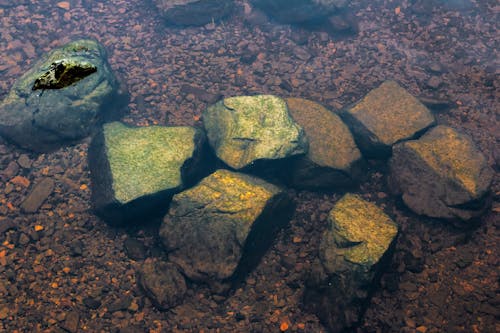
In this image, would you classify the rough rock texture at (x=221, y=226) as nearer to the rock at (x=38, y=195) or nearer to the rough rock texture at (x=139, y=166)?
the rough rock texture at (x=139, y=166)

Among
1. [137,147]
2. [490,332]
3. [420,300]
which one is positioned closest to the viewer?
[490,332]

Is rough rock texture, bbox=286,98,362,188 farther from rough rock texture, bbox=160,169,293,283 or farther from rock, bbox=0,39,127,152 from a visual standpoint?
rock, bbox=0,39,127,152

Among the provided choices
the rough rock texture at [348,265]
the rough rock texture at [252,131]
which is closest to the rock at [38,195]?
the rough rock texture at [252,131]

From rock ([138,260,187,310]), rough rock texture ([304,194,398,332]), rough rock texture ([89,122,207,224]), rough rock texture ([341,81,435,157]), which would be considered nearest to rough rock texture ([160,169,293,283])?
rock ([138,260,187,310])

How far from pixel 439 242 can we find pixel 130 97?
15.8ft

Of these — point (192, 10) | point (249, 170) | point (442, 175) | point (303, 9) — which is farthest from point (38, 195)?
point (303, 9)

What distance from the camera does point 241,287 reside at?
4.12m

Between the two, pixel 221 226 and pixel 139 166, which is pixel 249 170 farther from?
pixel 139 166

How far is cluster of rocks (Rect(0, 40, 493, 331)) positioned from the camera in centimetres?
397

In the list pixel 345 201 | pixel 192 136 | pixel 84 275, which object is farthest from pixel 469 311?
pixel 84 275

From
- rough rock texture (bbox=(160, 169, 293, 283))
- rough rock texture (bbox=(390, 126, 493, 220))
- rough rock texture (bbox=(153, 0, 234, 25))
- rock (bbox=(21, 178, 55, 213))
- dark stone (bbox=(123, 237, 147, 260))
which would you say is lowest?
dark stone (bbox=(123, 237, 147, 260))

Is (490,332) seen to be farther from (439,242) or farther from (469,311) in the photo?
(439,242)

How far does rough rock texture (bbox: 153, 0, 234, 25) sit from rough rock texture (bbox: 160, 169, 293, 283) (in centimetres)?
386

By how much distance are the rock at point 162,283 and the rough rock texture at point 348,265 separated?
1373mm
